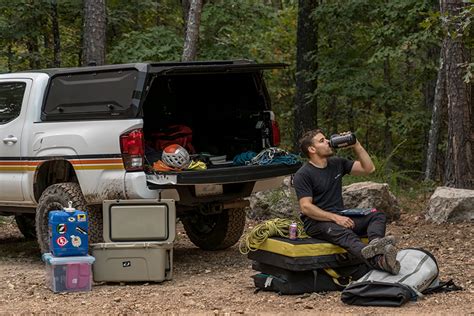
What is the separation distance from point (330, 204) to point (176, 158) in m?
1.52

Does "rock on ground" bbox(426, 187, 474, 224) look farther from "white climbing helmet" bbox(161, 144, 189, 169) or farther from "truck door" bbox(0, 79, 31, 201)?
"truck door" bbox(0, 79, 31, 201)

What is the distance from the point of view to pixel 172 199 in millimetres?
7660

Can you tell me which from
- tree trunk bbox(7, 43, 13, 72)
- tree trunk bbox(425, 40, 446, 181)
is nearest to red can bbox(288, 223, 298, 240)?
tree trunk bbox(425, 40, 446, 181)

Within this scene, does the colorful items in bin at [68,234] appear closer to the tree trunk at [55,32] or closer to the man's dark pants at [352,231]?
the man's dark pants at [352,231]

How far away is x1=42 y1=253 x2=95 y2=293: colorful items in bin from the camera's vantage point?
704 centimetres

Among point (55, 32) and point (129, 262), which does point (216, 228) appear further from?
point (55, 32)

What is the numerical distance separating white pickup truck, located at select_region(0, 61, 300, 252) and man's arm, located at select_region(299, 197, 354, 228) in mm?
1157

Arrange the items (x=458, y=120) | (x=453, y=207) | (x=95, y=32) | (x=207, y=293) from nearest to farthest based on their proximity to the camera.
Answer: (x=207, y=293), (x=453, y=207), (x=458, y=120), (x=95, y=32)

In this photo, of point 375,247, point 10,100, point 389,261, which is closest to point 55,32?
point 10,100

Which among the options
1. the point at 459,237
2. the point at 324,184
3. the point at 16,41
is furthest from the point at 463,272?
the point at 16,41

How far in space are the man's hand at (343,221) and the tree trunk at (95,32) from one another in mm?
7941

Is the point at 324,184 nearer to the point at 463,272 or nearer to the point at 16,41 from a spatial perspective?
the point at 463,272

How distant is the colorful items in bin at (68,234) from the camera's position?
7.12 meters

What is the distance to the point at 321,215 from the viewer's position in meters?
6.82
